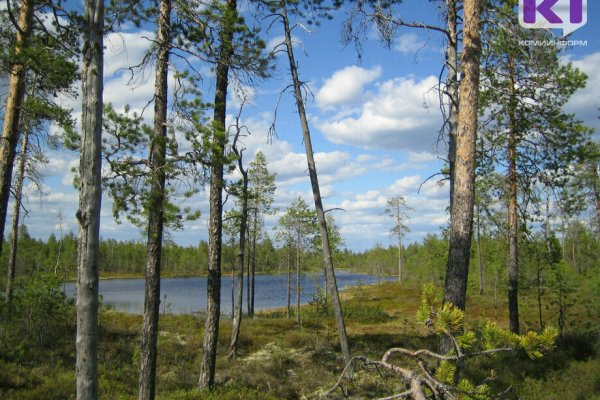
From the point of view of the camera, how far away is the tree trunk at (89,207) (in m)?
4.30

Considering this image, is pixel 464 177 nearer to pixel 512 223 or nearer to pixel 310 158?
pixel 310 158

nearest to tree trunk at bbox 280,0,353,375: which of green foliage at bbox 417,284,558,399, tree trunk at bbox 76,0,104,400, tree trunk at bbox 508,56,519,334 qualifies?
tree trunk at bbox 76,0,104,400

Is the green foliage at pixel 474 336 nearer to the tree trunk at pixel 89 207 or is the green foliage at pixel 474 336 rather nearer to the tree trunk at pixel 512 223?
the tree trunk at pixel 89 207

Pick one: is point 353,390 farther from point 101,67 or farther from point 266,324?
point 266,324

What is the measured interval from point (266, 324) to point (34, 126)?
15.5 meters

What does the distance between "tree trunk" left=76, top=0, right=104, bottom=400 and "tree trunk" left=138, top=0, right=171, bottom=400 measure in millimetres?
3094

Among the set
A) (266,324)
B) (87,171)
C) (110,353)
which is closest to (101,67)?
(87,171)

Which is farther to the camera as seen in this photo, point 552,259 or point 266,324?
point 266,324

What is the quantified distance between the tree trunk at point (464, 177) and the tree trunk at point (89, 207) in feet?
16.2

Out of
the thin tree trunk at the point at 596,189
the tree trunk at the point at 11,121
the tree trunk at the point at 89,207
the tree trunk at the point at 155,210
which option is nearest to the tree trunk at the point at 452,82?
the tree trunk at the point at 155,210

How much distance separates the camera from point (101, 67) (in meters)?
4.59

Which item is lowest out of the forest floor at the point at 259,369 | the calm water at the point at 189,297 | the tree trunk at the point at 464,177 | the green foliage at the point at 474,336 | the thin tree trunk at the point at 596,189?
the calm water at the point at 189,297

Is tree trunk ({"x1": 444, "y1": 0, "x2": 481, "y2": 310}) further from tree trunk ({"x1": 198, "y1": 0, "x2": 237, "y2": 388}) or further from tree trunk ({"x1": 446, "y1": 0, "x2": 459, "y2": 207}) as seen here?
tree trunk ({"x1": 198, "y1": 0, "x2": 237, "y2": 388})

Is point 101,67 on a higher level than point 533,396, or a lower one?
higher
